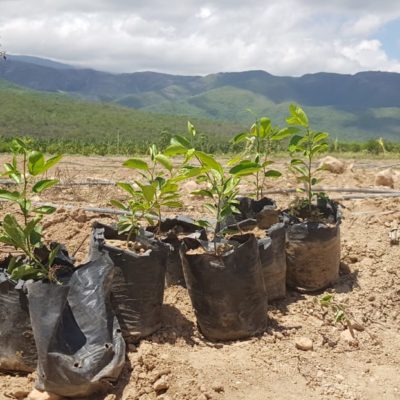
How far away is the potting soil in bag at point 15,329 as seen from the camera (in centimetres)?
226

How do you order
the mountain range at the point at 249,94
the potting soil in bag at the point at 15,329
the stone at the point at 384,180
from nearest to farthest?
the potting soil in bag at the point at 15,329, the stone at the point at 384,180, the mountain range at the point at 249,94

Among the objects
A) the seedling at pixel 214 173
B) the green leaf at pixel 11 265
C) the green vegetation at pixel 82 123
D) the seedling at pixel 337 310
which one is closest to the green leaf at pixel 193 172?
the seedling at pixel 214 173

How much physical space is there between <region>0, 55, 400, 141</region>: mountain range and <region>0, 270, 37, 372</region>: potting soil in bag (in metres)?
80.8

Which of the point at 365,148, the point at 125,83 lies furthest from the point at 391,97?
the point at 365,148

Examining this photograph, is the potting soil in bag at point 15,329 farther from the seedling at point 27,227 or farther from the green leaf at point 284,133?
the green leaf at point 284,133

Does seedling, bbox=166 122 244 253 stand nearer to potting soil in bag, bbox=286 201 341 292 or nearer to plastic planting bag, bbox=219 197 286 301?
plastic planting bag, bbox=219 197 286 301

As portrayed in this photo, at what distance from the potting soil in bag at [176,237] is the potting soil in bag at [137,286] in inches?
10.0

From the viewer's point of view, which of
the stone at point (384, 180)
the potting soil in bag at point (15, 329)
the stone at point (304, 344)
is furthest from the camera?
the stone at point (384, 180)

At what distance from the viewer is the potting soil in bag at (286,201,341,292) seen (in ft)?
9.96

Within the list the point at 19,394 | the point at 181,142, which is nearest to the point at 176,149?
the point at 181,142

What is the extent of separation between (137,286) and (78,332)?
349 millimetres

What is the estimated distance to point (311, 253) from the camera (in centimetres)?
305

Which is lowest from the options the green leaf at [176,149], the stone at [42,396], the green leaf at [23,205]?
the stone at [42,396]

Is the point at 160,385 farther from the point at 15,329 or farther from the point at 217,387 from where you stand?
the point at 15,329
